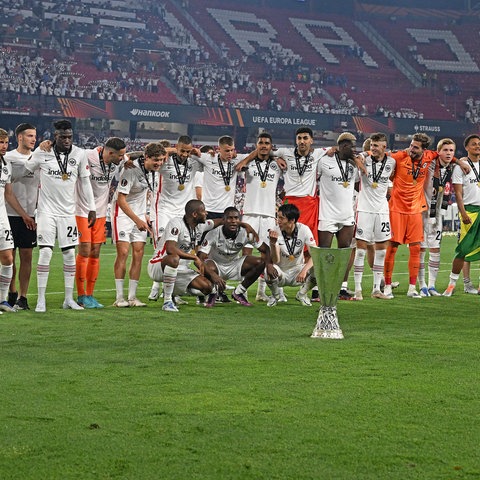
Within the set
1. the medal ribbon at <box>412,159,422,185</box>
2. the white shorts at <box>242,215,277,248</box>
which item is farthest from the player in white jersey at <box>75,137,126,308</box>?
the medal ribbon at <box>412,159,422,185</box>

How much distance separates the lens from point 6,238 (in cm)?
983

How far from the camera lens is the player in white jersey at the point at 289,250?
36.5 feet

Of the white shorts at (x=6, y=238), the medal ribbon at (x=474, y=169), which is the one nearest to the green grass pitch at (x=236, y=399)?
the white shorts at (x=6, y=238)

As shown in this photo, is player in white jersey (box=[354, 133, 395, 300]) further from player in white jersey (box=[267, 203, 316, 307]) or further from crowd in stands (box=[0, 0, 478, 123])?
crowd in stands (box=[0, 0, 478, 123])

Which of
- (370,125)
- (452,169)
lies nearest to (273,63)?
(370,125)

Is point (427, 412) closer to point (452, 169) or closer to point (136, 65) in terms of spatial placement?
point (452, 169)

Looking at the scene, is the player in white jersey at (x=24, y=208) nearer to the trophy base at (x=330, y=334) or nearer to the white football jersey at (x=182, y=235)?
the white football jersey at (x=182, y=235)

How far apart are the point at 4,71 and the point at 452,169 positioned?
28595 mm

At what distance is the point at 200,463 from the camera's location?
421 centimetres

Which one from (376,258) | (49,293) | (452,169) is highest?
(452,169)

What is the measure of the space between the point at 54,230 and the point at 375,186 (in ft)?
13.5

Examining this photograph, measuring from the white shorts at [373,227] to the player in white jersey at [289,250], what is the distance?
106 centimetres

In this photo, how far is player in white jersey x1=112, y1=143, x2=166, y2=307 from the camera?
35.9 feet

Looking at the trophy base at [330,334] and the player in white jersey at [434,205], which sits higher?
the player in white jersey at [434,205]
